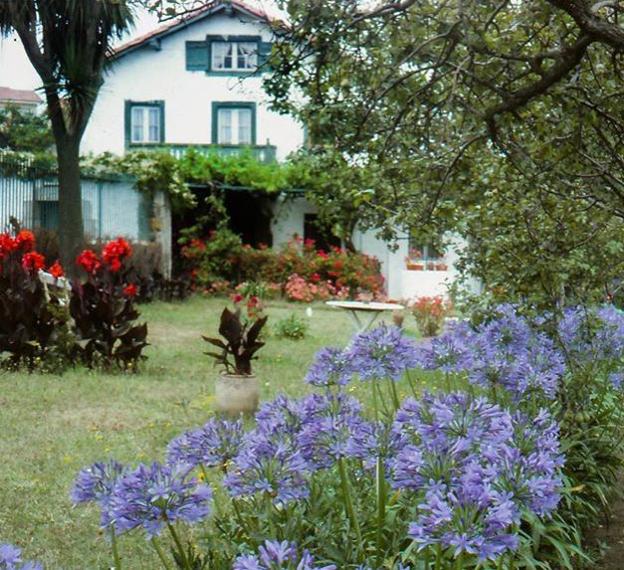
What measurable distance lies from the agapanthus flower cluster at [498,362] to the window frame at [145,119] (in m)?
23.1

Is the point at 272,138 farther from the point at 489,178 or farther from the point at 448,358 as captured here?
the point at 448,358

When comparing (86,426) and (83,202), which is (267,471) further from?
(83,202)

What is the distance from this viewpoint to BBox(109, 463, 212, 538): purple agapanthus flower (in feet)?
7.50

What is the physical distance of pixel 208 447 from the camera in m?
2.76

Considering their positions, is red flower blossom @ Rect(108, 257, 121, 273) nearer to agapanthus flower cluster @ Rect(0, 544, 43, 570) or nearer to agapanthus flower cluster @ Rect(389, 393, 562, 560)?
agapanthus flower cluster @ Rect(389, 393, 562, 560)

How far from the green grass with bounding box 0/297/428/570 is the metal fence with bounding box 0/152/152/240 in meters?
4.52

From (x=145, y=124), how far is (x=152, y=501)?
85.4 ft

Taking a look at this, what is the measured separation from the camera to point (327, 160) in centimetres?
871

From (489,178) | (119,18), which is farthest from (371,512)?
(119,18)

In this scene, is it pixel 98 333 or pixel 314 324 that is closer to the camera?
pixel 98 333

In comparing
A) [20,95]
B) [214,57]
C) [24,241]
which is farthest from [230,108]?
[20,95]

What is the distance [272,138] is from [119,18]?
350 inches

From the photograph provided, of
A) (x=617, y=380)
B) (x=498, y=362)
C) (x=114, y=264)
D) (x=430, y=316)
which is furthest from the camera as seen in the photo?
(x=430, y=316)

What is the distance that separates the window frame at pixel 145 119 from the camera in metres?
27.2
